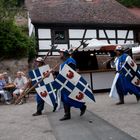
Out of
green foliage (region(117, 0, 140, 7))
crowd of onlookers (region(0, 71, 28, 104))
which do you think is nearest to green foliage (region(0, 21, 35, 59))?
crowd of onlookers (region(0, 71, 28, 104))

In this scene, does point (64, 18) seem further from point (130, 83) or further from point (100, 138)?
point (100, 138)

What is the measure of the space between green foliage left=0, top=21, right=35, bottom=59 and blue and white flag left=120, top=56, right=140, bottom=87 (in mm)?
11578

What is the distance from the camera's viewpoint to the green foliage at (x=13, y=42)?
2349 cm

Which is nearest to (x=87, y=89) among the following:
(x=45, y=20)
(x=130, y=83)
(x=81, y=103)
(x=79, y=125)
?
(x=81, y=103)

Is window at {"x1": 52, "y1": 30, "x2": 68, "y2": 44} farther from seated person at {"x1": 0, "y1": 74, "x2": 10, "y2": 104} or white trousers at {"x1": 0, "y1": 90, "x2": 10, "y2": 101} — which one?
white trousers at {"x1": 0, "y1": 90, "x2": 10, "y2": 101}

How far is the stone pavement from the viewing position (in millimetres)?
8141

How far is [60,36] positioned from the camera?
27.5 meters

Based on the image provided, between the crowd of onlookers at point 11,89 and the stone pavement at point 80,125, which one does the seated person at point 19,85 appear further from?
the stone pavement at point 80,125

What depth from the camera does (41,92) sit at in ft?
39.7

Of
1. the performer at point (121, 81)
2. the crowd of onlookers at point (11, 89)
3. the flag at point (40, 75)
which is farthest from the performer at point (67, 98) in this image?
the crowd of onlookers at point (11, 89)

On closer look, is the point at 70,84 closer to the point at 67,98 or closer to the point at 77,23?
the point at 67,98

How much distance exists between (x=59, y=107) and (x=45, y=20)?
1516 cm

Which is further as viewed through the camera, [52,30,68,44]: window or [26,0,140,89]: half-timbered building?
[52,30,68,44]: window

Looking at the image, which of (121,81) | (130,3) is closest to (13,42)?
(121,81)
